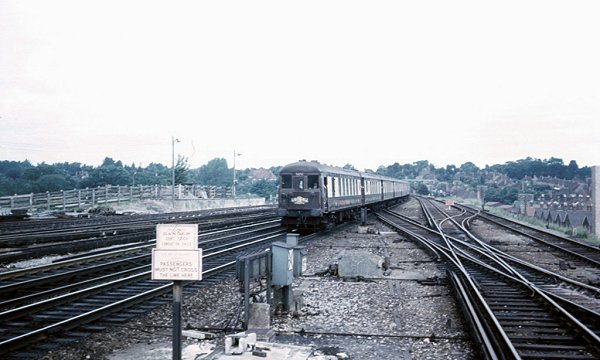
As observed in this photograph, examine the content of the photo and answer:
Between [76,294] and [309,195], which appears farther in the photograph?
[309,195]

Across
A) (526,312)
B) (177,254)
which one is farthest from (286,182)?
(177,254)

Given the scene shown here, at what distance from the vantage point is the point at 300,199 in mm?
22672

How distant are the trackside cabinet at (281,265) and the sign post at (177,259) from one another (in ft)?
11.5

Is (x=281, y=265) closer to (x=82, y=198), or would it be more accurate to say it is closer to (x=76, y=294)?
(x=76, y=294)

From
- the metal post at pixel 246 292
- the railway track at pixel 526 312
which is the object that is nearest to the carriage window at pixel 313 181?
the railway track at pixel 526 312

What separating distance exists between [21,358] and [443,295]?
23.9 feet

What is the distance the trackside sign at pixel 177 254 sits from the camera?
5.36m

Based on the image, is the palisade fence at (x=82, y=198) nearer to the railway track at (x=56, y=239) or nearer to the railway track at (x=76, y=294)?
the railway track at (x=56, y=239)

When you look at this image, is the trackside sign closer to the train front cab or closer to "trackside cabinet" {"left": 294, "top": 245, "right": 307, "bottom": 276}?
"trackside cabinet" {"left": 294, "top": 245, "right": 307, "bottom": 276}

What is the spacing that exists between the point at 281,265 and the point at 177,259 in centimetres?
364

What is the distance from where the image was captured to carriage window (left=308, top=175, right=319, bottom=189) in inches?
892

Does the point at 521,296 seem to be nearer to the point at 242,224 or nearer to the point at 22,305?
the point at 22,305

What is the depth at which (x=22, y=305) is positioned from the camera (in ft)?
29.5

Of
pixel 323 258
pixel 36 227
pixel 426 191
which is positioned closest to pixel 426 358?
pixel 323 258
